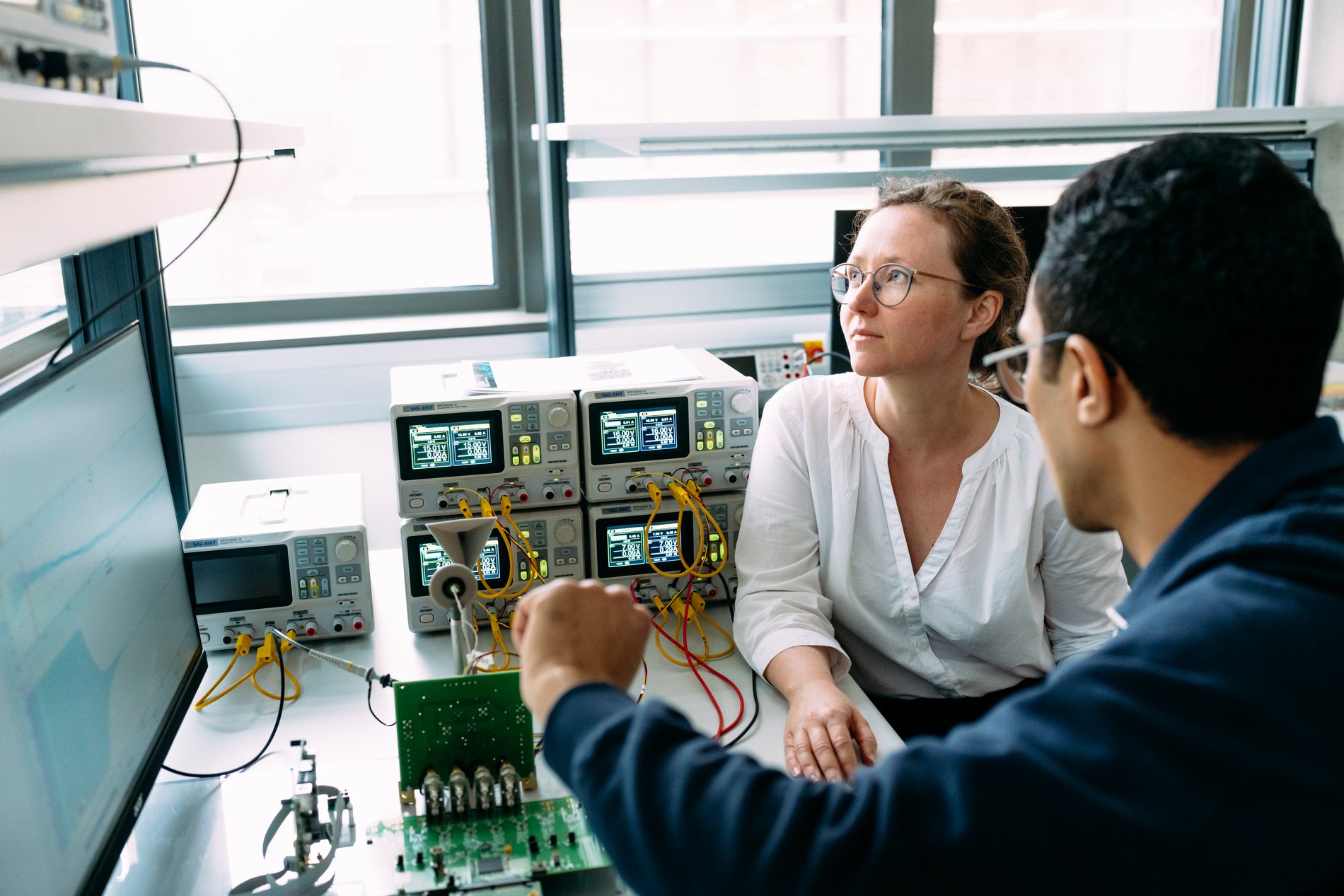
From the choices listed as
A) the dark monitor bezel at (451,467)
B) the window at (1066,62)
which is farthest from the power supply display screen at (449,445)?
the window at (1066,62)

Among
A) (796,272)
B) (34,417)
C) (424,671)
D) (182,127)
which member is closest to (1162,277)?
(182,127)

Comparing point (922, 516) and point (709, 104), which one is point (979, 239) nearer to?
point (922, 516)

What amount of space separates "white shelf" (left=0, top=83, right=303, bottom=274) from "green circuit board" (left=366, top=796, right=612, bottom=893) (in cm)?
70

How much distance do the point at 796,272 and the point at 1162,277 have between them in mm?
2372

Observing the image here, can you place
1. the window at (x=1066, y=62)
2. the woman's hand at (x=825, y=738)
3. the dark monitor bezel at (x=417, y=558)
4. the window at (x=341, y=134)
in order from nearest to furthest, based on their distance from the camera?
the woman's hand at (x=825, y=738) → the dark monitor bezel at (x=417, y=558) → the window at (x=341, y=134) → the window at (x=1066, y=62)

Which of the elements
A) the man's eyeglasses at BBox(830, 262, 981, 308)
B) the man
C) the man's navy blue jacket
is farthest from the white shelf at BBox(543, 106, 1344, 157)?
the man's navy blue jacket

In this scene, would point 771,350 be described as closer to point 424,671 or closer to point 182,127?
point 424,671

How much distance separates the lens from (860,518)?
5.32 feet

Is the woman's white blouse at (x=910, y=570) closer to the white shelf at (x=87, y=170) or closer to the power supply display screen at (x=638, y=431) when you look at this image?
the power supply display screen at (x=638, y=431)

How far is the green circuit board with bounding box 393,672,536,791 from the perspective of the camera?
1196mm

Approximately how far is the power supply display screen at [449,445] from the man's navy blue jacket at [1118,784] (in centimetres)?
101

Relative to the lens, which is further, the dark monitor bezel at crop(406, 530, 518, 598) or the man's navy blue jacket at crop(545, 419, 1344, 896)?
the dark monitor bezel at crop(406, 530, 518, 598)

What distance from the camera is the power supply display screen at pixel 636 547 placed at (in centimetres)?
176

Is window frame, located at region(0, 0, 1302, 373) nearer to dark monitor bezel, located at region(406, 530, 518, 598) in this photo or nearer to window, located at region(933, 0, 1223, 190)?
window, located at region(933, 0, 1223, 190)
